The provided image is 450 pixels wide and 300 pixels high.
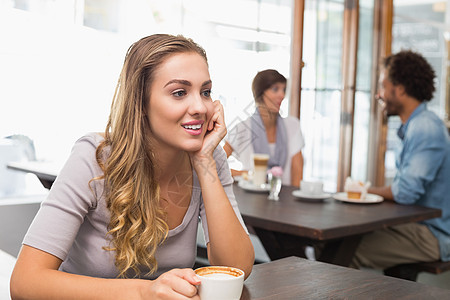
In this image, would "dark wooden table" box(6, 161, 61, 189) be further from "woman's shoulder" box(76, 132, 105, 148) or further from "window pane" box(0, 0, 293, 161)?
"woman's shoulder" box(76, 132, 105, 148)

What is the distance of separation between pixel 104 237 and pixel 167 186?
0.20 meters

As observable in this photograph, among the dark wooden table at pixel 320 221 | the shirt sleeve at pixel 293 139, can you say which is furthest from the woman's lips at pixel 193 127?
the shirt sleeve at pixel 293 139

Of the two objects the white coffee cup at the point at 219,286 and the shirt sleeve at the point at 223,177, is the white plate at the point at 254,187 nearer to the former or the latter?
the shirt sleeve at the point at 223,177

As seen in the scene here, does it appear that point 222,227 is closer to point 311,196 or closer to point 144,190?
point 144,190

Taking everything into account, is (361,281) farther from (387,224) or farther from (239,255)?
(387,224)

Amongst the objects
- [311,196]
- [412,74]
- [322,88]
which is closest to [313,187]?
[311,196]

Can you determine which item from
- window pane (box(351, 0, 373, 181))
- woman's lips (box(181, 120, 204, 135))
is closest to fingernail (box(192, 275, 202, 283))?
woman's lips (box(181, 120, 204, 135))

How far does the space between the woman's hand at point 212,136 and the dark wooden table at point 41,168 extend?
1.72 m

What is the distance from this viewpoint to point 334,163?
5.20 metres

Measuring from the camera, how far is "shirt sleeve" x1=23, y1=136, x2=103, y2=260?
107 centimetres

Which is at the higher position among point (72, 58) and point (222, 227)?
point (72, 58)

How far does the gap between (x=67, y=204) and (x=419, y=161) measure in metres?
2.07

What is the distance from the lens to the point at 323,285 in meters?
1.13

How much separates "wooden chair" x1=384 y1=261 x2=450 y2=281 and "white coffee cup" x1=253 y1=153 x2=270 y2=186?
0.81 m
